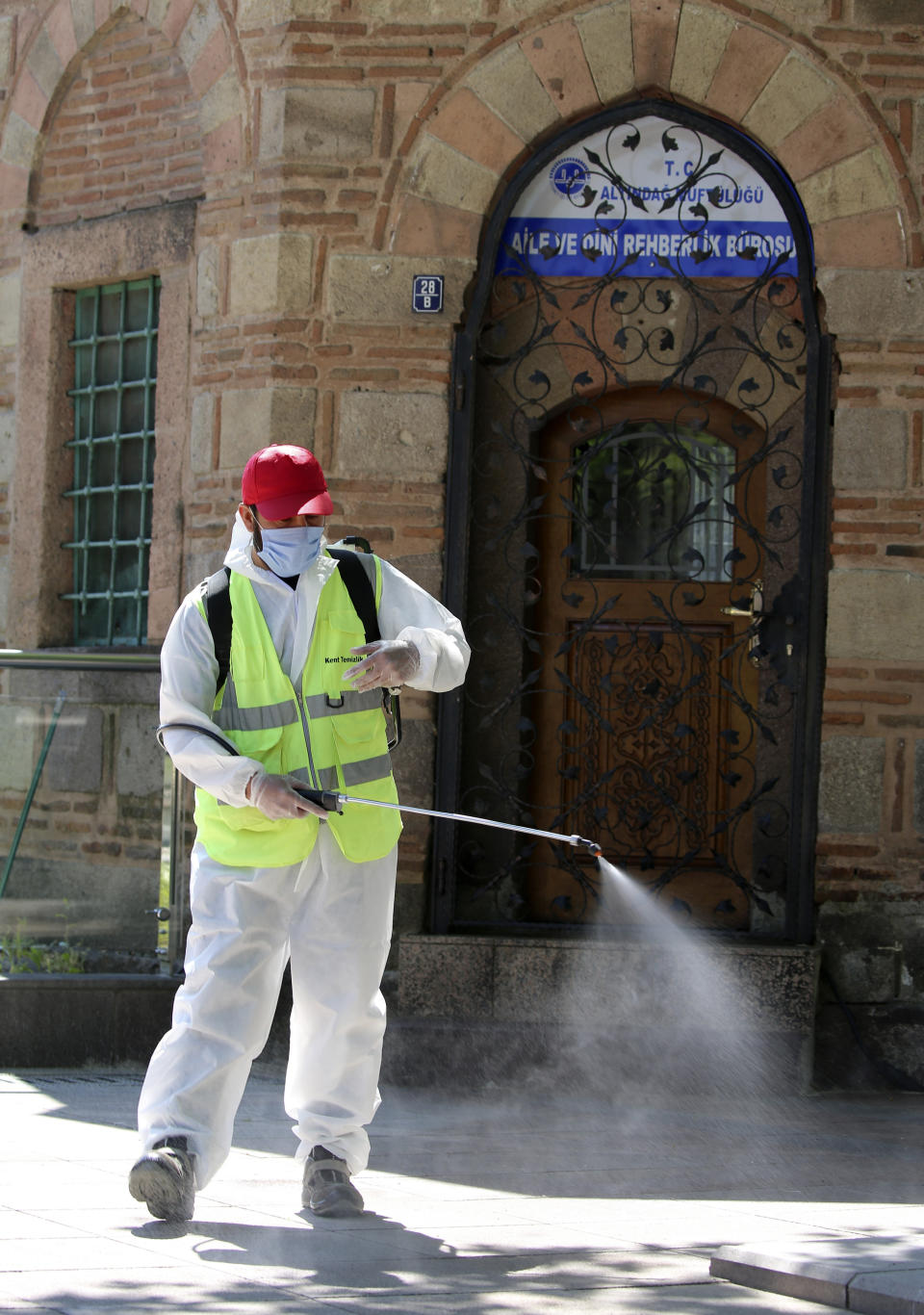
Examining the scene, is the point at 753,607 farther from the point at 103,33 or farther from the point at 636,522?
the point at 103,33

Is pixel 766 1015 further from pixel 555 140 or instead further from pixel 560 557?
pixel 555 140

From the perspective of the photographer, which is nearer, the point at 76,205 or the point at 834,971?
the point at 834,971

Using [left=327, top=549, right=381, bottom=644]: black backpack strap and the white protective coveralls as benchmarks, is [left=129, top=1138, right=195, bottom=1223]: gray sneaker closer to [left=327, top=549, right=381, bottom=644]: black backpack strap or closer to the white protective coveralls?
the white protective coveralls

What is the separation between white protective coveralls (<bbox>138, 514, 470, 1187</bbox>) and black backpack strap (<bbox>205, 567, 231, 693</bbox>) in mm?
23

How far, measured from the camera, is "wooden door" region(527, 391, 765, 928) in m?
7.79

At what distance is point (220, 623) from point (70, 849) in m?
3.09

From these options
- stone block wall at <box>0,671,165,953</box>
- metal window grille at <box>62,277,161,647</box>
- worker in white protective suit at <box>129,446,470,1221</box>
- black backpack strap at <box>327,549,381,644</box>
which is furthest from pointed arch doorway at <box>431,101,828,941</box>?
worker in white protective suit at <box>129,446,470,1221</box>

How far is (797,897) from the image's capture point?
24.5 ft

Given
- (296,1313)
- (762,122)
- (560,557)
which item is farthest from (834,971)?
(296,1313)

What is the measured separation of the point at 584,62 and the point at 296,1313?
569 cm

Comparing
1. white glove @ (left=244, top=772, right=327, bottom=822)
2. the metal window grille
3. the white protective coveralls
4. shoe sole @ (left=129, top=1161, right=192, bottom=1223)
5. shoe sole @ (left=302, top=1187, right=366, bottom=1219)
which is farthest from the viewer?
the metal window grille

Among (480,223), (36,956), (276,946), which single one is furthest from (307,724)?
(480,223)

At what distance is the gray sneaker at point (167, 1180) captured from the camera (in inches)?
169

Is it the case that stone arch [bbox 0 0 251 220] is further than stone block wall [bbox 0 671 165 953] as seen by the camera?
Yes
